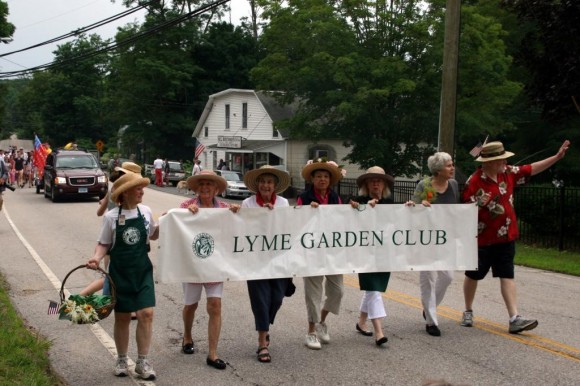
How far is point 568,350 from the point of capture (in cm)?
665

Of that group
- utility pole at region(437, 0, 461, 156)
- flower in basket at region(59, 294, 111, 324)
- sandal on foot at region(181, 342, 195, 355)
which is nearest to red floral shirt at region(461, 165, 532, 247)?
sandal on foot at region(181, 342, 195, 355)

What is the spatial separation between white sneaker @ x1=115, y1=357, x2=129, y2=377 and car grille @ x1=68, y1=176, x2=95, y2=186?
71.8 feet

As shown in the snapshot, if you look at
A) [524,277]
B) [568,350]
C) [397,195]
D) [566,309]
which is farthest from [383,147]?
[568,350]

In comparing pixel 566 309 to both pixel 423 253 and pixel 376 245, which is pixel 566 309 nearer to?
pixel 423 253

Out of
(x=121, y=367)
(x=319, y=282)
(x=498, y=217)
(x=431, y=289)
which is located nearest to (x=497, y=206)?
(x=498, y=217)

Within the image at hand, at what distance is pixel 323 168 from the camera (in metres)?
6.82

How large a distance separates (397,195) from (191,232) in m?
20.0

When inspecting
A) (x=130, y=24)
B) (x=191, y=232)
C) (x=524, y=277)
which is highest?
(x=130, y=24)

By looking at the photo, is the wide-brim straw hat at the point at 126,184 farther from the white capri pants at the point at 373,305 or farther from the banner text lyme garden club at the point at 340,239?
the white capri pants at the point at 373,305

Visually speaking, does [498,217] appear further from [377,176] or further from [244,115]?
[244,115]

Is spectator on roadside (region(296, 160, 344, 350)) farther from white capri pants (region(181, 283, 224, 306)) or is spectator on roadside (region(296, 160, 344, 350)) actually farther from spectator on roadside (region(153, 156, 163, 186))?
spectator on roadside (region(153, 156, 163, 186))

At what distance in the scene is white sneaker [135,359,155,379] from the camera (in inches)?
226

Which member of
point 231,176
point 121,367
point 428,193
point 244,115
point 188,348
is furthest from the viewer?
point 244,115

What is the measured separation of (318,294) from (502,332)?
2131mm
